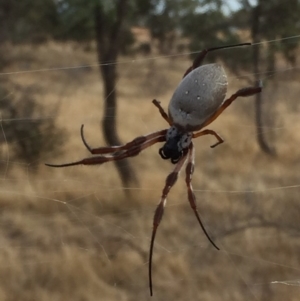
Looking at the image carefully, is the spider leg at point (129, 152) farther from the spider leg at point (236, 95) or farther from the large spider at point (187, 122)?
the spider leg at point (236, 95)

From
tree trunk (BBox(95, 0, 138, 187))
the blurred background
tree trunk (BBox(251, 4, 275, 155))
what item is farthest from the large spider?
tree trunk (BBox(251, 4, 275, 155))

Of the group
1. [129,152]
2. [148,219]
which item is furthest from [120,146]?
[148,219]

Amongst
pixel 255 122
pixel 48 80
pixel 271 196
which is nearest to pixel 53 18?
pixel 48 80

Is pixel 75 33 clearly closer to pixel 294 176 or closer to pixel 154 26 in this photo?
pixel 154 26

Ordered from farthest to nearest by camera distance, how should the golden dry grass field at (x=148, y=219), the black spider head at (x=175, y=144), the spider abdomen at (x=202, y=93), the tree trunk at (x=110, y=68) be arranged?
the tree trunk at (x=110, y=68) → the golden dry grass field at (x=148, y=219) → the black spider head at (x=175, y=144) → the spider abdomen at (x=202, y=93)

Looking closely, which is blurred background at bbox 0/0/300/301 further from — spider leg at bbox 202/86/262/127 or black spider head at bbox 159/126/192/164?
spider leg at bbox 202/86/262/127

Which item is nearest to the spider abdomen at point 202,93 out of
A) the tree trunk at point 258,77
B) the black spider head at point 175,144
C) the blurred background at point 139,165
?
the black spider head at point 175,144
